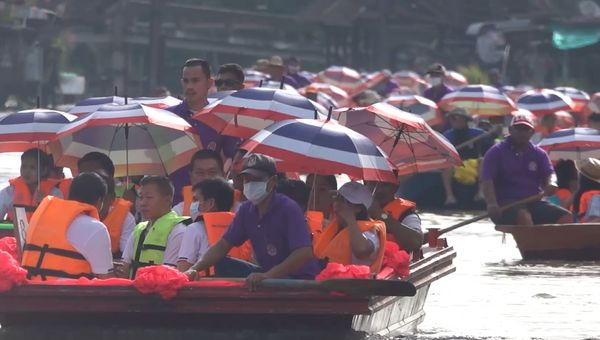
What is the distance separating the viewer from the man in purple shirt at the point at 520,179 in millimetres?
18734

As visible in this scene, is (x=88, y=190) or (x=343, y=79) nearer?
(x=88, y=190)

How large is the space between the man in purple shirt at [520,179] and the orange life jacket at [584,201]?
235 millimetres

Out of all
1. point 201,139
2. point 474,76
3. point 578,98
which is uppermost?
point 201,139

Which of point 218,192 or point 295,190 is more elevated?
point 218,192

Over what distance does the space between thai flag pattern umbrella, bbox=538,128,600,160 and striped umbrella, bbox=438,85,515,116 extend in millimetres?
8186

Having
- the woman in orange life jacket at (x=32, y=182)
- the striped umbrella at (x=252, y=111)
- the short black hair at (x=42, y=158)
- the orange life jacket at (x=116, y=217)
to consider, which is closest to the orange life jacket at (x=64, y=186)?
the woman in orange life jacket at (x=32, y=182)

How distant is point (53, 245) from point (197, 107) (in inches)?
147

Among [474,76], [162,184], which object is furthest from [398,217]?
[474,76]

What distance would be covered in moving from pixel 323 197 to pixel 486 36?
4561 cm

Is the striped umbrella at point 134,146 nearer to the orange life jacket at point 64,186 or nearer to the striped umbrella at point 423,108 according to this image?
the orange life jacket at point 64,186

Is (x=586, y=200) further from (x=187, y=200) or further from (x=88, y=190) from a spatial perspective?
(x=88, y=190)

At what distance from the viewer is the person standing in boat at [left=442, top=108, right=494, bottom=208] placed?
1003 inches

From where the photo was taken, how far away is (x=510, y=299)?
1619cm

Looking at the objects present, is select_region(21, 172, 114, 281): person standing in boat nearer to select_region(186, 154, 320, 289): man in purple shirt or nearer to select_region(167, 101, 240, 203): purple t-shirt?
select_region(186, 154, 320, 289): man in purple shirt
